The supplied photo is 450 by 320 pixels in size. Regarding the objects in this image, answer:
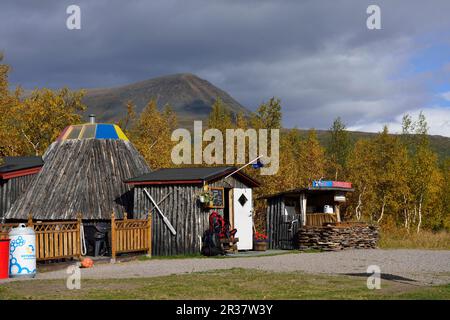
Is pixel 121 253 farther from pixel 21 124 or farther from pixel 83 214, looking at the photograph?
pixel 21 124

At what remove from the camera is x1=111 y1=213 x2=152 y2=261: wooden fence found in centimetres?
2334

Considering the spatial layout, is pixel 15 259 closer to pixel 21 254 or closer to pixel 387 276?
pixel 21 254

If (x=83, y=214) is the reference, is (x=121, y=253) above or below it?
below

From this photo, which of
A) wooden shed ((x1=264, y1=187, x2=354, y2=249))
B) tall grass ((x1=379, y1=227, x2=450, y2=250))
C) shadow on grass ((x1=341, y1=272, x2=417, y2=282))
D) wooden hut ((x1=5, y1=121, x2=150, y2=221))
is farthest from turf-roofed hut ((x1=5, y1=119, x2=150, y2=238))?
tall grass ((x1=379, y1=227, x2=450, y2=250))

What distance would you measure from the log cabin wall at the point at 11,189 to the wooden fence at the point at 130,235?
5.98 metres

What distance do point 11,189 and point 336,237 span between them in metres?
14.9

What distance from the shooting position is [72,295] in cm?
1282

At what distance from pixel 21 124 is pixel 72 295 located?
133 ft

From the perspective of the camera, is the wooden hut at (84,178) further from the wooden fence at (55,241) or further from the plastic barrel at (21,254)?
the plastic barrel at (21,254)

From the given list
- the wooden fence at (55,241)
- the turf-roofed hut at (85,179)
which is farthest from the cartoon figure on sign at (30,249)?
the turf-roofed hut at (85,179)

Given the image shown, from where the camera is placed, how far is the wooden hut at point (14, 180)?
27.9 m

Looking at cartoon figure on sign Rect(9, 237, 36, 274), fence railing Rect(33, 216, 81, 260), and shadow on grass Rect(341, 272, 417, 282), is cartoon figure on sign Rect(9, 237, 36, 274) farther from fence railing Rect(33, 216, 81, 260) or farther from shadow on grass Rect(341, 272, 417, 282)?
shadow on grass Rect(341, 272, 417, 282)

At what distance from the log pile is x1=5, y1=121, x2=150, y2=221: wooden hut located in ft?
27.0
